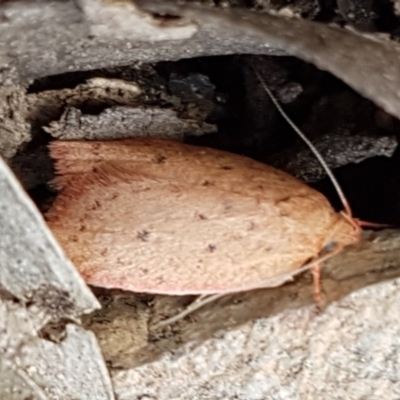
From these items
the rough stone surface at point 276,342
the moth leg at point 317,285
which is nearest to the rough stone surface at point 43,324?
the rough stone surface at point 276,342

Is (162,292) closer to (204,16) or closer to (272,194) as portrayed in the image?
(272,194)

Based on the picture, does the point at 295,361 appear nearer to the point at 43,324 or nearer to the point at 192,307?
the point at 192,307

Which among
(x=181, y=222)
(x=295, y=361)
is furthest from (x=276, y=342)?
(x=181, y=222)

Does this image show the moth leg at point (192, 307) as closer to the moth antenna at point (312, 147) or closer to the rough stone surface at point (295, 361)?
the rough stone surface at point (295, 361)

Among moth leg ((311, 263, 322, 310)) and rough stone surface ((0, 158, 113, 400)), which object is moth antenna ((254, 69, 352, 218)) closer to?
moth leg ((311, 263, 322, 310))

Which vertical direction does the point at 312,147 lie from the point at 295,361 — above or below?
above

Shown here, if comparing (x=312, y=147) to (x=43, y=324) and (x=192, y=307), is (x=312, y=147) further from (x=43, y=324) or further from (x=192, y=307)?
(x=43, y=324)

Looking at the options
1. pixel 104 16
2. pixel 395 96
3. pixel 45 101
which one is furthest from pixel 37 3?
pixel 395 96

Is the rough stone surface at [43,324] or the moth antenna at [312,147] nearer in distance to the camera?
the rough stone surface at [43,324]
